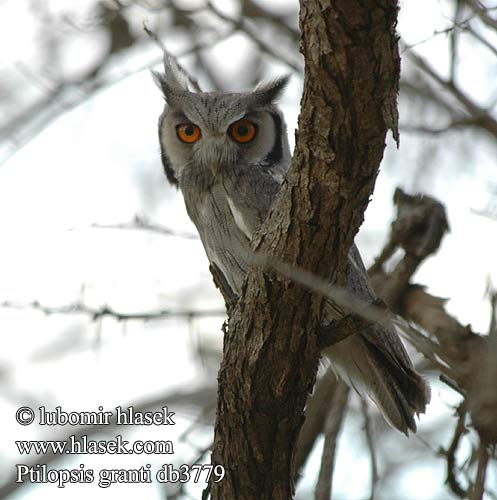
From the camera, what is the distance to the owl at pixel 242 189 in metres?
3.92

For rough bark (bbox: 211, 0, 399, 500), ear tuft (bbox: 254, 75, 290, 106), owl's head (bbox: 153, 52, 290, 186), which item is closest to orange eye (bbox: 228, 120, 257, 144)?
owl's head (bbox: 153, 52, 290, 186)

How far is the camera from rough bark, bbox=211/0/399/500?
2.57m

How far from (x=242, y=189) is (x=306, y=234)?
4.00ft

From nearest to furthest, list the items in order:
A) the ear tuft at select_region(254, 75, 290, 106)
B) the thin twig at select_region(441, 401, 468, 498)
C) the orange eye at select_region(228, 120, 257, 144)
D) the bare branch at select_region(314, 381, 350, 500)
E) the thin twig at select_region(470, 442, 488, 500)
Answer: the thin twig at select_region(470, 442, 488, 500) < the thin twig at select_region(441, 401, 468, 498) < the bare branch at select_region(314, 381, 350, 500) < the orange eye at select_region(228, 120, 257, 144) < the ear tuft at select_region(254, 75, 290, 106)

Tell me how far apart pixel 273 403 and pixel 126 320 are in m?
1.14

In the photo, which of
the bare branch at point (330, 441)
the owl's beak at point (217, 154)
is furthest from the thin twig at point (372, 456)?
the owl's beak at point (217, 154)

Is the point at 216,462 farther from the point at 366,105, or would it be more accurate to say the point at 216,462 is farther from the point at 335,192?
the point at 366,105

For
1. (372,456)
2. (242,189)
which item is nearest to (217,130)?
(242,189)

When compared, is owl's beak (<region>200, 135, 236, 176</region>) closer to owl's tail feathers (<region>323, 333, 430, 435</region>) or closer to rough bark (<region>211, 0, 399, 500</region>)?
owl's tail feathers (<region>323, 333, 430, 435</region>)

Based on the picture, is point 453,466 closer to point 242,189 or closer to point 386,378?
point 386,378

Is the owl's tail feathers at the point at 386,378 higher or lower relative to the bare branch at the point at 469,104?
lower

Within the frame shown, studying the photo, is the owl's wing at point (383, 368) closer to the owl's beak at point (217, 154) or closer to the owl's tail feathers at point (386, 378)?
the owl's tail feathers at point (386, 378)

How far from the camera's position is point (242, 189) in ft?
13.3

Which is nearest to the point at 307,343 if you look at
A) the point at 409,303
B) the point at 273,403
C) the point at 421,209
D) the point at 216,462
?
the point at 273,403
